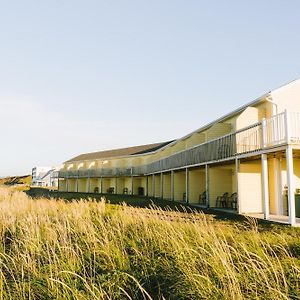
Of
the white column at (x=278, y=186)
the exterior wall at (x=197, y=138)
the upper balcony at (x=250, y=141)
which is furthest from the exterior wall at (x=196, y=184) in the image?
the white column at (x=278, y=186)

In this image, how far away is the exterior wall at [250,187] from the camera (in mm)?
14820

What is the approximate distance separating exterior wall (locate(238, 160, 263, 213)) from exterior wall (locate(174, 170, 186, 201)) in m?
9.76

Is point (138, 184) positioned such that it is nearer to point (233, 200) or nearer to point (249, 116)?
point (233, 200)

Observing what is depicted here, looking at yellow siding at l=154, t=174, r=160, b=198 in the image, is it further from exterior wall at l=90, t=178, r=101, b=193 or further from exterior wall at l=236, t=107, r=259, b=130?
exterior wall at l=90, t=178, r=101, b=193

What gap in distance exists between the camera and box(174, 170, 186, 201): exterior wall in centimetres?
2460

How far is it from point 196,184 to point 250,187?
6.82 m

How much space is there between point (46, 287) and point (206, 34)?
10.4 m

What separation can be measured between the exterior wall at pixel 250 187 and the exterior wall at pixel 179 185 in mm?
9759

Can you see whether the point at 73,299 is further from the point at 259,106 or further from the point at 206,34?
the point at 259,106

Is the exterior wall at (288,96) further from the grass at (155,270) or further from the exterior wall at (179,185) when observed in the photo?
the exterior wall at (179,185)

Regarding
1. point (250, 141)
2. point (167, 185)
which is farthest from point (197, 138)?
point (250, 141)

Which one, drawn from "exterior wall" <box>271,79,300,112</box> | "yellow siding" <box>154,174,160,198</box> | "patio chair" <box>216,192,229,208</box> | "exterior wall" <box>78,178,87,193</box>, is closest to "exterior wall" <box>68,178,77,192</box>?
"exterior wall" <box>78,178,87,193</box>

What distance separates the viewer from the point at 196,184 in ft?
71.5

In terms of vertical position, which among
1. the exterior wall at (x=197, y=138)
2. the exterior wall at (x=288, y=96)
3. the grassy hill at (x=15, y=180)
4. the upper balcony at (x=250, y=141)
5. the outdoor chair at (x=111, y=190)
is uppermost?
the exterior wall at (x=288, y=96)
